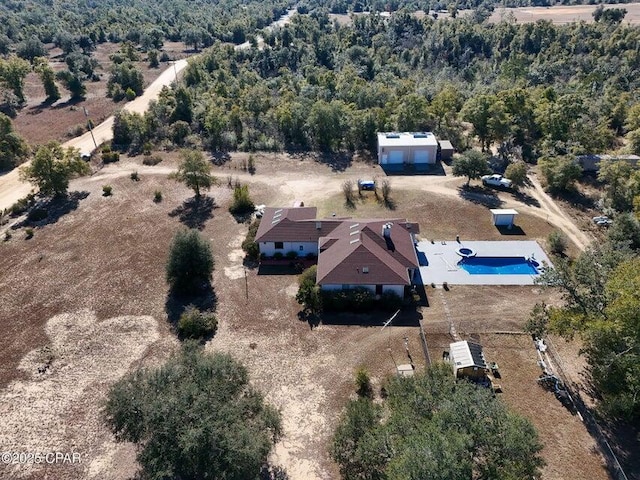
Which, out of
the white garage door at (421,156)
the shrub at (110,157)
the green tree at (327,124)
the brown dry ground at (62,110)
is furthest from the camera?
the brown dry ground at (62,110)

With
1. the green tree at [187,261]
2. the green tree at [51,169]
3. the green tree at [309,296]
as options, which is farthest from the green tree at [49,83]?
the green tree at [309,296]

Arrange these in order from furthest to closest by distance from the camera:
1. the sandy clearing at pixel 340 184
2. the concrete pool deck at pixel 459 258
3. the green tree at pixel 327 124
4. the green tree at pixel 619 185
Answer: the green tree at pixel 327 124
the sandy clearing at pixel 340 184
the green tree at pixel 619 185
the concrete pool deck at pixel 459 258

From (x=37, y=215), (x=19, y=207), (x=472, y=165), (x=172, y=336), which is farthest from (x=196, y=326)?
(x=472, y=165)

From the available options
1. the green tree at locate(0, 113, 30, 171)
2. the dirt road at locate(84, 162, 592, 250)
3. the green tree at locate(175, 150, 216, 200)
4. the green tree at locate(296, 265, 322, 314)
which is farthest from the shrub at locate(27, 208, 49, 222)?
the green tree at locate(296, 265, 322, 314)

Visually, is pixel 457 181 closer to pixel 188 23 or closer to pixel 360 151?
pixel 360 151

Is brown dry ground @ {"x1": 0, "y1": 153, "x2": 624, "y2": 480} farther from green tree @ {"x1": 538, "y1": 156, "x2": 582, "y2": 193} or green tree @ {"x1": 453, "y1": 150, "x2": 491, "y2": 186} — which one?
green tree @ {"x1": 538, "y1": 156, "x2": 582, "y2": 193}

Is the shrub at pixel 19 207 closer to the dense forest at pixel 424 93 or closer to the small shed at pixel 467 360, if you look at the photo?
the dense forest at pixel 424 93

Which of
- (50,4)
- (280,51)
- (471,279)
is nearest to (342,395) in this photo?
(471,279)
